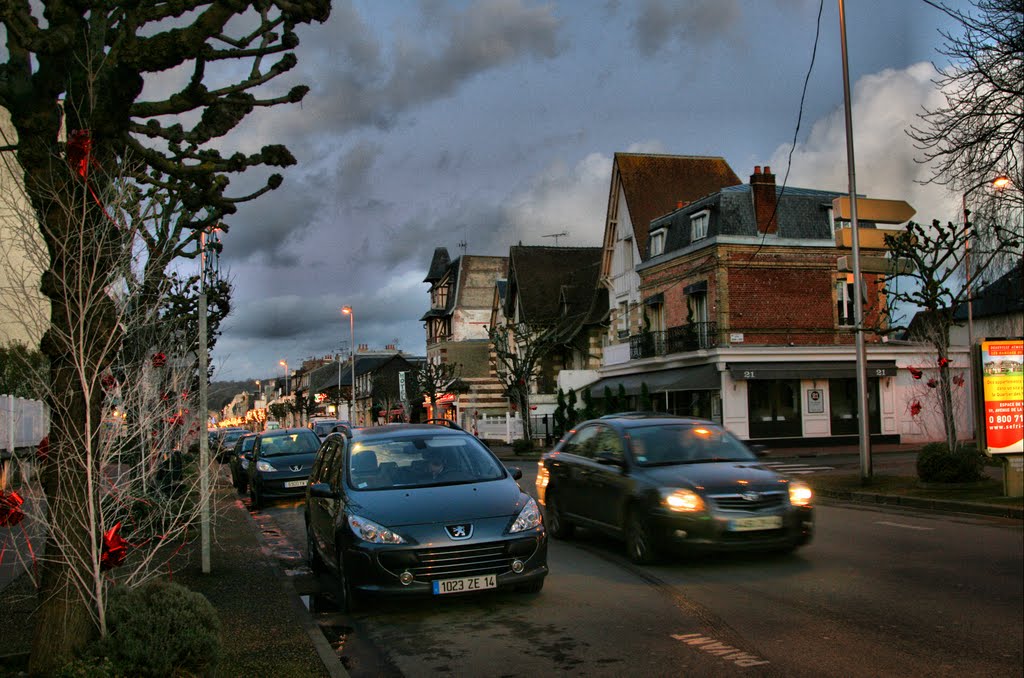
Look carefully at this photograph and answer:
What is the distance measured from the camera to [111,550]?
18.0 ft

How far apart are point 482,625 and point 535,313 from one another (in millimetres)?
47889

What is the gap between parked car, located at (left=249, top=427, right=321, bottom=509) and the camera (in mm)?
20953

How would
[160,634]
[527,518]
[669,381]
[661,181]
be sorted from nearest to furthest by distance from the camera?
1. [160,634]
2. [527,518]
3. [669,381]
4. [661,181]

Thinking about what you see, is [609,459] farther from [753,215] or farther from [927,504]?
[753,215]

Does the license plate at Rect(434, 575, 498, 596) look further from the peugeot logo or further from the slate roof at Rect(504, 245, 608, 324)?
the slate roof at Rect(504, 245, 608, 324)

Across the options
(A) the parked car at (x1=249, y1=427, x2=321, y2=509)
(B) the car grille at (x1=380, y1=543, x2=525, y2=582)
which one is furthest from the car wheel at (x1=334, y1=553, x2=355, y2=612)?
(A) the parked car at (x1=249, y1=427, x2=321, y2=509)

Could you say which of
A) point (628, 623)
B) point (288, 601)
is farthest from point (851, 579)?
point (288, 601)

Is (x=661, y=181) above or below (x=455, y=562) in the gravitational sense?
above

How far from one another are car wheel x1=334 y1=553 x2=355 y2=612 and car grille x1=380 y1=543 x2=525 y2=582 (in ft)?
1.76

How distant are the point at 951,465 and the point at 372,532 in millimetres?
12106

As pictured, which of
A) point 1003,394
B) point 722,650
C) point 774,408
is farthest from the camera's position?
point 774,408

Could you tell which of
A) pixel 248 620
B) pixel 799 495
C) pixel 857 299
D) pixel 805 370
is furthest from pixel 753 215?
pixel 248 620

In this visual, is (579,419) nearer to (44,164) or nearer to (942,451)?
(942,451)

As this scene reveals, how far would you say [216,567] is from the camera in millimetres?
11102
